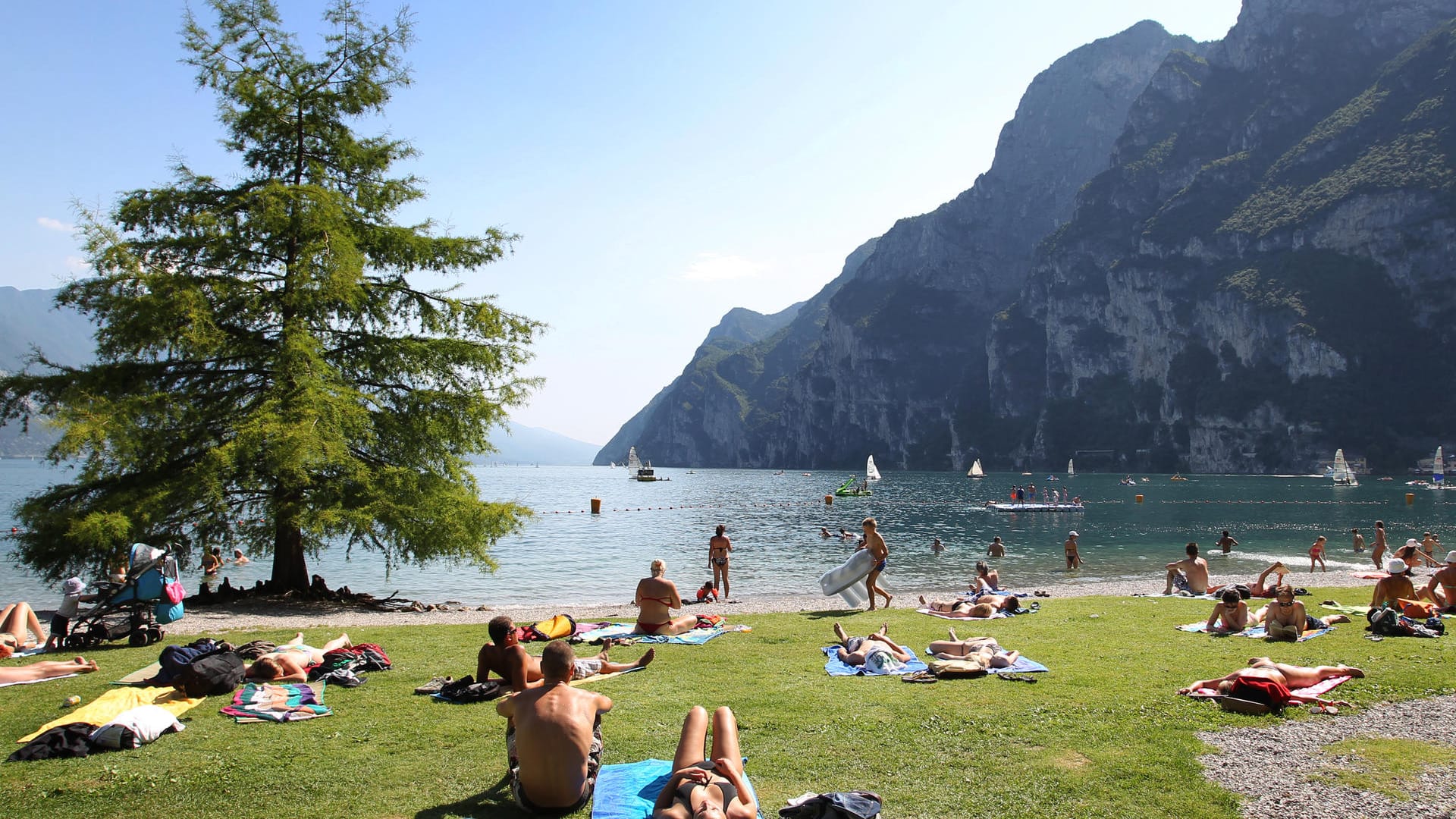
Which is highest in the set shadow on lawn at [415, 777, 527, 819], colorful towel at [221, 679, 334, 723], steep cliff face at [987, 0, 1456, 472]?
steep cliff face at [987, 0, 1456, 472]

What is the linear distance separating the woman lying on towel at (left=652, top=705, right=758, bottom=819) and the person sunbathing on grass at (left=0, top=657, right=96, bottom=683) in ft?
30.8

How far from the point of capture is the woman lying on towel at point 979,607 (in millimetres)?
14883

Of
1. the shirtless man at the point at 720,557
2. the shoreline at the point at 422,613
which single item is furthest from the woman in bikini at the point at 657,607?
the shirtless man at the point at 720,557

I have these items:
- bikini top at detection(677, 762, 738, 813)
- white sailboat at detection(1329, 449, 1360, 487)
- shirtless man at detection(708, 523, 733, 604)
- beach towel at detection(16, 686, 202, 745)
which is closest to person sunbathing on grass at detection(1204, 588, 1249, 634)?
bikini top at detection(677, 762, 738, 813)

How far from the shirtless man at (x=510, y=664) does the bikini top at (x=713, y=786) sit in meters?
3.51

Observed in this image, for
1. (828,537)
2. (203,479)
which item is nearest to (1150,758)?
(203,479)

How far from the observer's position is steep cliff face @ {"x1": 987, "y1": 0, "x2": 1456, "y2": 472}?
460ft

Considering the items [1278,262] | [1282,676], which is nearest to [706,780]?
[1282,676]

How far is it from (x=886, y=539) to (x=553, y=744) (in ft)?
138

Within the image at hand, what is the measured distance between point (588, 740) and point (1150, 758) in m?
4.37

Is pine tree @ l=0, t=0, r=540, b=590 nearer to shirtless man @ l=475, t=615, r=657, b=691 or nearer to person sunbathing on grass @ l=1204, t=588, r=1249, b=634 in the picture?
shirtless man @ l=475, t=615, r=657, b=691

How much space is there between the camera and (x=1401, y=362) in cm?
13988

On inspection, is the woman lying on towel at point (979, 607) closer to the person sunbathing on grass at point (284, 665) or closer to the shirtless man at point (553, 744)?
the shirtless man at point (553, 744)

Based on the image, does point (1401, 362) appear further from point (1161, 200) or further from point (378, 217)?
point (378, 217)
